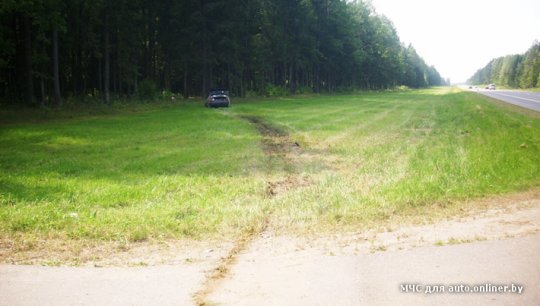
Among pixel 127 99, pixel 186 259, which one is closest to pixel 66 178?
pixel 186 259

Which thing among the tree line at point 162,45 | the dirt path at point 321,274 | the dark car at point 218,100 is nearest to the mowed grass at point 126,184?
the dirt path at point 321,274

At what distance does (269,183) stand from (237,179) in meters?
0.86

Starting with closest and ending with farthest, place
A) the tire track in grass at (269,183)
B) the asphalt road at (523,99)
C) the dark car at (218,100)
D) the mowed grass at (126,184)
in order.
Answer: the tire track in grass at (269,183)
the mowed grass at (126,184)
the asphalt road at (523,99)
the dark car at (218,100)

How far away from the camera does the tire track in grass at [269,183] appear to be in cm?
488

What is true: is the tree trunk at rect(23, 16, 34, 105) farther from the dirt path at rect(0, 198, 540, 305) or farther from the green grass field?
the dirt path at rect(0, 198, 540, 305)

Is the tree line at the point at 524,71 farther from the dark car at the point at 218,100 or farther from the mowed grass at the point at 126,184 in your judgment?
the mowed grass at the point at 126,184

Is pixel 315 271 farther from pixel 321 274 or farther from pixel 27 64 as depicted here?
pixel 27 64

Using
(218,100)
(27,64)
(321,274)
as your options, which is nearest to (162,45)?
(218,100)

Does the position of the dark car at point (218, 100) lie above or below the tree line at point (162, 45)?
below

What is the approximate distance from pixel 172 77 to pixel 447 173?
5502cm

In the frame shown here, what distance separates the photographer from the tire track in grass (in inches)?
192

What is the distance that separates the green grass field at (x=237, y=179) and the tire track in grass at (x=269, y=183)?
0.08m

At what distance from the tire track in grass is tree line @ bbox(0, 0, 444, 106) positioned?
19.6 meters

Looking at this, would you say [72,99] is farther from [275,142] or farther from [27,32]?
[275,142]
